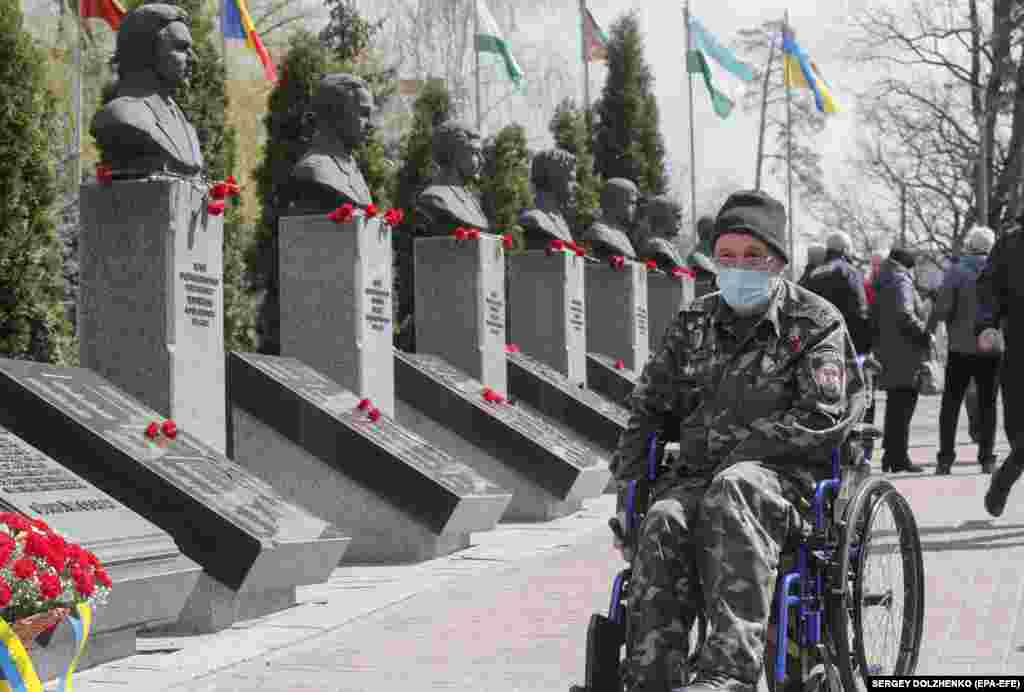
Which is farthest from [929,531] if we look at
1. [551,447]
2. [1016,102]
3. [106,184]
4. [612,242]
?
[1016,102]

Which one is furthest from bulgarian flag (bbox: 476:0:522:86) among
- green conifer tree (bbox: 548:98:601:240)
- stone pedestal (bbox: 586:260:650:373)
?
green conifer tree (bbox: 548:98:601:240)

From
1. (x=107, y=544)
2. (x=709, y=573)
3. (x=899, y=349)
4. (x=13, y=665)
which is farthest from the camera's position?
(x=899, y=349)

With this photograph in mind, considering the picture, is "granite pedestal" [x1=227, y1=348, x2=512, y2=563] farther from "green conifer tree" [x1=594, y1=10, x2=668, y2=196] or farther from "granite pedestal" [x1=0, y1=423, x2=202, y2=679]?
"green conifer tree" [x1=594, y1=10, x2=668, y2=196]

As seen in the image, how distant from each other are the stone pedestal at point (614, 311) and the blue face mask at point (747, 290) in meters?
13.6

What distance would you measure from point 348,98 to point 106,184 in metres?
3.24

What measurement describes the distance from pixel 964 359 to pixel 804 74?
2152 centimetres

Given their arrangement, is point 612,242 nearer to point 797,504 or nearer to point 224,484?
point 224,484

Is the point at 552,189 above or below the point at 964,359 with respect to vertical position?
above

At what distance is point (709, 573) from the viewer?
424 cm

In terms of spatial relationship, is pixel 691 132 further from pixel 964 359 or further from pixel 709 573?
pixel 709 573

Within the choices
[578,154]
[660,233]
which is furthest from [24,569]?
[578,154]

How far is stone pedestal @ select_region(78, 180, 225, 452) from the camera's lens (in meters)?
8.51

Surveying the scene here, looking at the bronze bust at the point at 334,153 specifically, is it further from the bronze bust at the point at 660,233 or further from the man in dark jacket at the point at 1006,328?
the bronze bust at the point at 660,233

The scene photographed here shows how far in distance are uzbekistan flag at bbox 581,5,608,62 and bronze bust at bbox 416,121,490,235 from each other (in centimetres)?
1446
